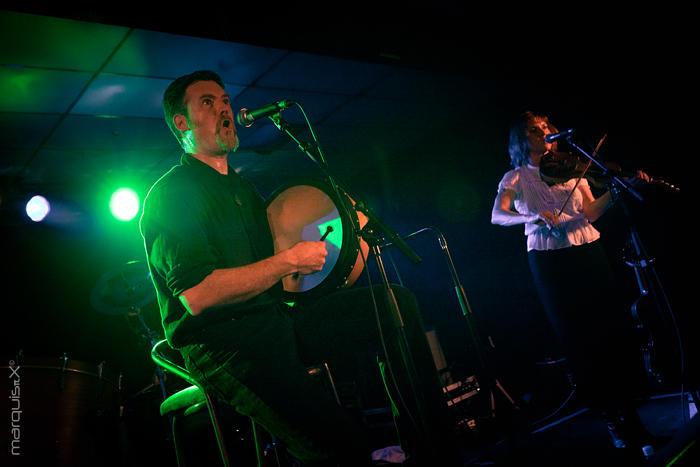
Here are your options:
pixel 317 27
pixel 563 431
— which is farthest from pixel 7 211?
pixel 563 431

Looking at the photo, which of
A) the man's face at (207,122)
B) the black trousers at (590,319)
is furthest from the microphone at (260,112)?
the black trousers at (590,319)

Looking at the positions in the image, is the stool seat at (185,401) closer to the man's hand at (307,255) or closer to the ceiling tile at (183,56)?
the man's hand at (307,255)

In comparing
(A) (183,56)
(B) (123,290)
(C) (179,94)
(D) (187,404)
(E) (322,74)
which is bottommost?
(D) (187,404)

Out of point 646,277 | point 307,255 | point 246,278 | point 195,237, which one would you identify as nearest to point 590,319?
point 646,277

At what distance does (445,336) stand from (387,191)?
9.10ft

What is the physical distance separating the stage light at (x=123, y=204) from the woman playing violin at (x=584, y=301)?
5.03m

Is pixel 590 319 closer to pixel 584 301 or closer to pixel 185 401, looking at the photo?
pixel 584 301

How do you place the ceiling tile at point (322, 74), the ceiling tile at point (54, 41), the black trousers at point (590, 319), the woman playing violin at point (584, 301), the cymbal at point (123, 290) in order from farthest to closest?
the cymbal at point (123, 290), the ceiling tile at point (322, 74), the ceiling tile at point (54, 41), the black trousers at point (590, 319), the woman playing violin at point (584, 301)

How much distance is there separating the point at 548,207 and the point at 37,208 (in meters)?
5.82

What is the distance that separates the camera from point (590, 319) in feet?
9.27

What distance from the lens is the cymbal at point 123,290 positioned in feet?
16.0

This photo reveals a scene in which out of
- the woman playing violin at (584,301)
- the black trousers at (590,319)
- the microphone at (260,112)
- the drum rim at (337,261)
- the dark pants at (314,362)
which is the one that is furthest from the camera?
the black trousers at (590,319)

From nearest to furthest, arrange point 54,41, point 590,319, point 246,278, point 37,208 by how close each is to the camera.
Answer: point 246,278 → point 590,319 → point 54,41 → point 37,208

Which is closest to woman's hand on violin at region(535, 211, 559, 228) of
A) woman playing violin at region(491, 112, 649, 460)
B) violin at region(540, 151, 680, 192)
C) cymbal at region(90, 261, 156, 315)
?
woman playing violin at region(491, 112, 649, 460)
